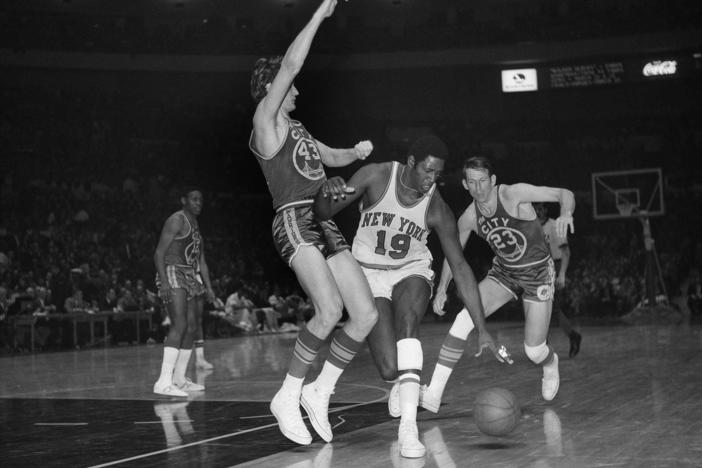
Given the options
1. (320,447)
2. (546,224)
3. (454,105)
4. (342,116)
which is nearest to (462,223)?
(320,447)

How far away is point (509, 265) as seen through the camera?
753 centimetres

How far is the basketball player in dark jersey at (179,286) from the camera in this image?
8.89m

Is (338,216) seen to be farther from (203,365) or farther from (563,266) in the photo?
(563,266)

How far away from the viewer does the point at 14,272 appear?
727 inches

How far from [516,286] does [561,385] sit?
144cm

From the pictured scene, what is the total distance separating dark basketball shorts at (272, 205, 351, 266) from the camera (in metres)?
5.61

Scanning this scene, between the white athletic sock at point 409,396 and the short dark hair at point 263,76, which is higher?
the short dark hair at point 263,76

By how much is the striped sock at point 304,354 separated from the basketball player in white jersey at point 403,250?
1.74ft

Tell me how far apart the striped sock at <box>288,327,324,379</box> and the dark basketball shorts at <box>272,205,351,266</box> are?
0.51m

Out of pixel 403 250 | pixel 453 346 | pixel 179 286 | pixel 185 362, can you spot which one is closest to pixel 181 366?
pixel 185 362

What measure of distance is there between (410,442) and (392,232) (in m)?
1.63

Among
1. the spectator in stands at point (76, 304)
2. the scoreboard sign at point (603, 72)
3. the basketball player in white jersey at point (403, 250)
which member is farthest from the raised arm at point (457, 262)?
the scoreboard sign at point (603, 72)

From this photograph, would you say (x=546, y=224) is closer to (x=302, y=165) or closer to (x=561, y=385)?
(x=561, y=385)

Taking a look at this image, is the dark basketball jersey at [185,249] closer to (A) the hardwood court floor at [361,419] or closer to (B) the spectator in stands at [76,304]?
(A) the hardwood court floor at [361,419]
